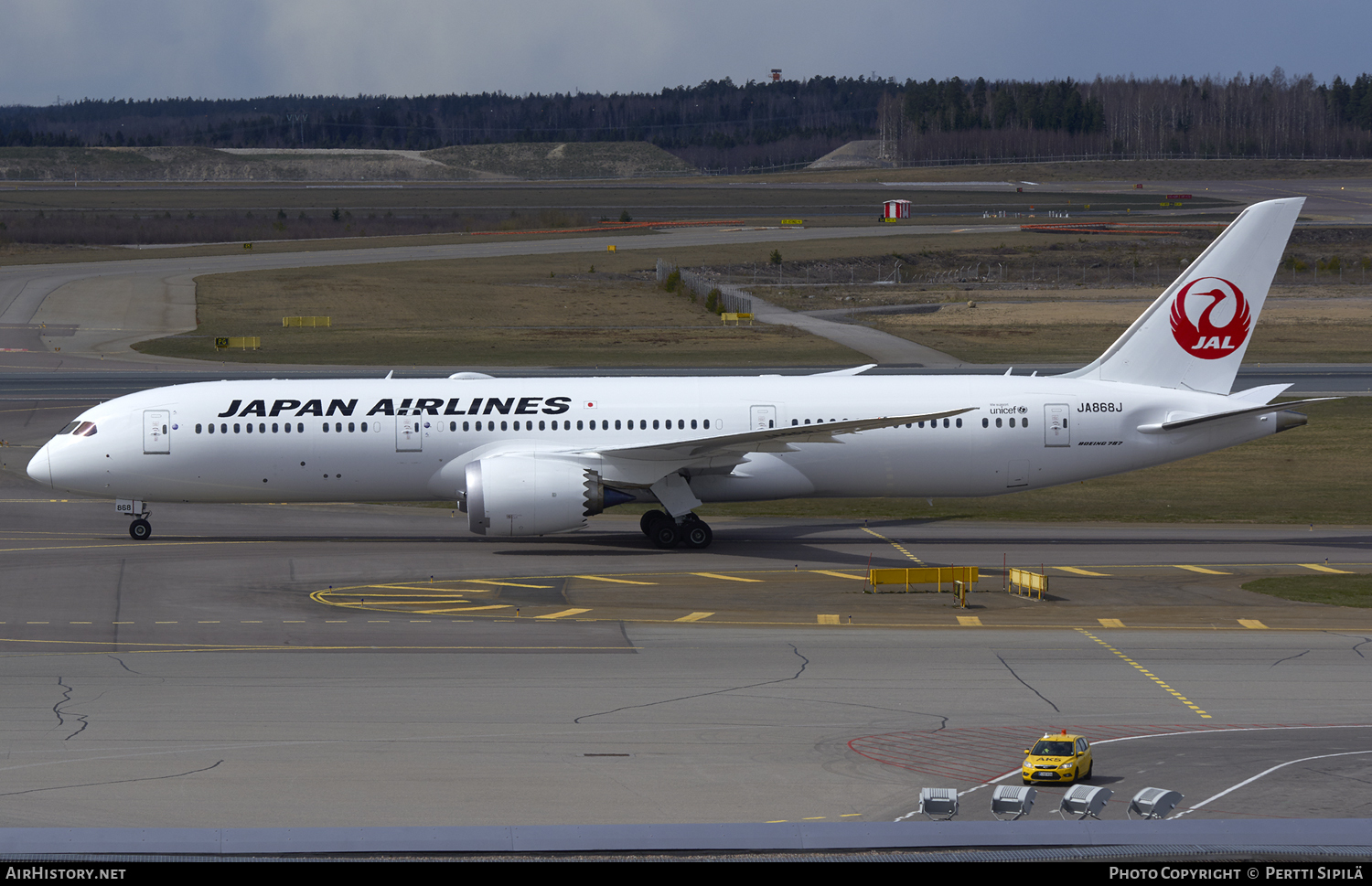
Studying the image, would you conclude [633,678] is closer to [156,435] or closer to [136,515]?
[156,435]

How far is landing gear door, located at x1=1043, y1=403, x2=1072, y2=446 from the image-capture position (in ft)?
133

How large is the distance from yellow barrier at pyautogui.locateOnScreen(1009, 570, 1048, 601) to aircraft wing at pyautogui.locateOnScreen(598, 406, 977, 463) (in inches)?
195

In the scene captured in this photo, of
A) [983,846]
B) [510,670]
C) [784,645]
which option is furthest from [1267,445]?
[983,846]

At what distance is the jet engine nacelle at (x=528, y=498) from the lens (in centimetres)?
3744

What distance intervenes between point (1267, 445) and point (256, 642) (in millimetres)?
43619

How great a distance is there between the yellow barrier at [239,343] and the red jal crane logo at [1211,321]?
60.7m

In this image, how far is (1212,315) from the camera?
41.4 m

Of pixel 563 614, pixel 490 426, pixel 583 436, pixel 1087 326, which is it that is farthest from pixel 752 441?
pixel 1087 326

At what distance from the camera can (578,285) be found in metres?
115

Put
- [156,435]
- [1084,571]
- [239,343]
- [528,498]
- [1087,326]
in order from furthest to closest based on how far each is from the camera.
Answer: [1087,326], [239,343], [156,435], [528,498], [1084,571]

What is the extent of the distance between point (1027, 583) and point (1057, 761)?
50.5ft

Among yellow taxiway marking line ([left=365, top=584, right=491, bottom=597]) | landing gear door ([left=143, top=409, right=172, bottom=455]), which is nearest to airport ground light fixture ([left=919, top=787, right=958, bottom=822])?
yellow taxiway marking line ([left=365, top=584, right=491, bottom=597])

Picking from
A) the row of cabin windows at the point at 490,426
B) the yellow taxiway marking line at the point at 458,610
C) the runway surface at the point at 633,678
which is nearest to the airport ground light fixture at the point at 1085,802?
the runway surface at the point at 633,678

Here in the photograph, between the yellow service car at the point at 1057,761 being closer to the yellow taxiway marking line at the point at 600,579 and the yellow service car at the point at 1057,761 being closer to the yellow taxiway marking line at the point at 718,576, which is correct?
the yellow taxiway marking line at the point at 718,576
